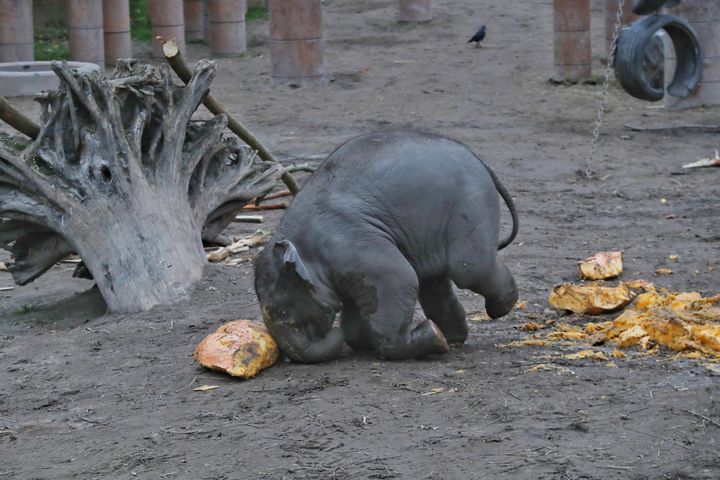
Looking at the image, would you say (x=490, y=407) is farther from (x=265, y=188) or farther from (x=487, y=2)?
(x=487, y=2)

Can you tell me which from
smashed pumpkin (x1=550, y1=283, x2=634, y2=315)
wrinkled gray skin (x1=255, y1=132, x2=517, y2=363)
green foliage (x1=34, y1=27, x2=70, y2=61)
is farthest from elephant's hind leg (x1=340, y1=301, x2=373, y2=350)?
green foliage (x1=34, y1=27, x2=70, y2=61)

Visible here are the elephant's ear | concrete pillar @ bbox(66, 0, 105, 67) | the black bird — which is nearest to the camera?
the elephant's ear

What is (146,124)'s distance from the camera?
8.27m

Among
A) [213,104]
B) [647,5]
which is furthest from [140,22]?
[213,104]

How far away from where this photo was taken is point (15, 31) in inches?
755

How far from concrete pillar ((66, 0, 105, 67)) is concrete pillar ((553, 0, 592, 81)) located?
23.4ft

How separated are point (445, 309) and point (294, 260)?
1.06 meters

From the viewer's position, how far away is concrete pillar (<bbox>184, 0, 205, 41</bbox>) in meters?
23.8

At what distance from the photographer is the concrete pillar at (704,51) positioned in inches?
613

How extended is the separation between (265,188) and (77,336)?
2.24 metres

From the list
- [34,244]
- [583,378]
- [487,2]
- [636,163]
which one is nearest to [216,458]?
[583,378]

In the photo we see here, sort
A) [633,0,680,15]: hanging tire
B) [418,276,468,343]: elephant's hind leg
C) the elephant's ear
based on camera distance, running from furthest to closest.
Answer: [633,0,680,15]: hanging tire < [418,276,468,343]: elephant's hind leg < the elephant's ear

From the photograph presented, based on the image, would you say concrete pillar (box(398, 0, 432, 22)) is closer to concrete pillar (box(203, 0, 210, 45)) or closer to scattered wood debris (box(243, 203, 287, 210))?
concrete pillar (box(203, 0, 210, 45))

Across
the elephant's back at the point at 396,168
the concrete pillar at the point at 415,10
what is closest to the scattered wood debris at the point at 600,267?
the elephant's back at the point at 396,168
